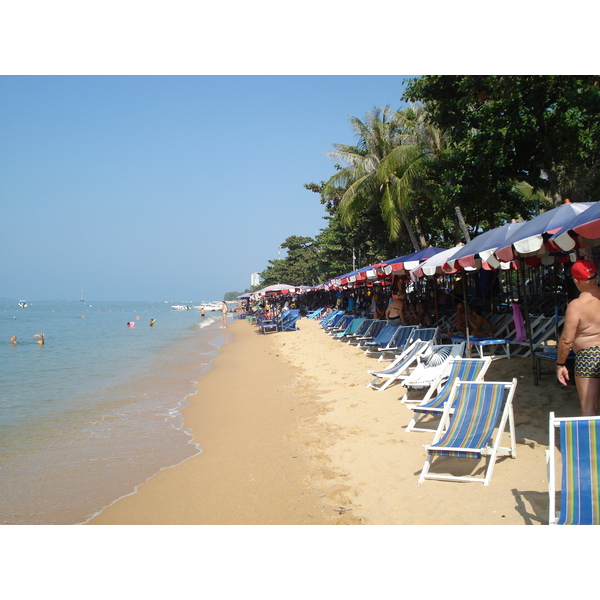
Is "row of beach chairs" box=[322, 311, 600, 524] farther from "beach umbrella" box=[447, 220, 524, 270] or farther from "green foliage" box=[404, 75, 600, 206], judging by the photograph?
"green foliage" box=[404, 75, 600, 206]

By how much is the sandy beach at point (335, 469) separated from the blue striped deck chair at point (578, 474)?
44 centimetres

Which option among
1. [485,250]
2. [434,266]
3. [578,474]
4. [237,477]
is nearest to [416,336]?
[434,266]

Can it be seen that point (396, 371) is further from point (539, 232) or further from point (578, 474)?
point (578, 474)

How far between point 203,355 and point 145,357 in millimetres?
2002

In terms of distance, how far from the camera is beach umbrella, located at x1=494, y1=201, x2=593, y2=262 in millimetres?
4594

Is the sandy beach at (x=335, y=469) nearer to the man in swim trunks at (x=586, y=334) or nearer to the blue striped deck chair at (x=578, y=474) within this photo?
the blue striped deck chair at (x=578, y=474)

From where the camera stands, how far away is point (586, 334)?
3578 mm

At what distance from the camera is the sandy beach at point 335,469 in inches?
140

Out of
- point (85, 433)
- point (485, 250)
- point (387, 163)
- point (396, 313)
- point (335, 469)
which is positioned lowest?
point (85, 433)

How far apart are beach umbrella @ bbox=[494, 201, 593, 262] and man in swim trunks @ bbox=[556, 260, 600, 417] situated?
1013 millimetres

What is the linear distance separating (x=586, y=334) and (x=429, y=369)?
114 inches

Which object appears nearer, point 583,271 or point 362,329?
point 583,271

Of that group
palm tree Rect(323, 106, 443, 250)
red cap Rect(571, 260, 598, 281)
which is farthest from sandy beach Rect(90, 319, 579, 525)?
palm tree Rect(323, 106, 443, 250)
